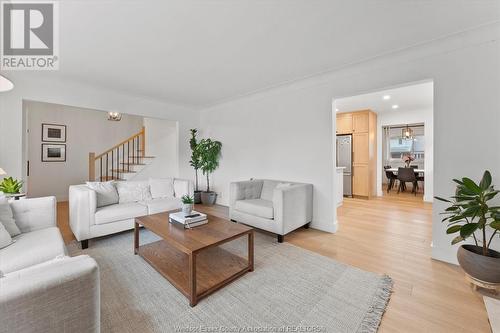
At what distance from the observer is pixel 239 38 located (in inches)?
92.9

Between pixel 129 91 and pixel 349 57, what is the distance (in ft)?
12.8

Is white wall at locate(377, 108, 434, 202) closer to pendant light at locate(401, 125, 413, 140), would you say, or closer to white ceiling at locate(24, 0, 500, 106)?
pendant light at locate(401, 125, 413, 140)

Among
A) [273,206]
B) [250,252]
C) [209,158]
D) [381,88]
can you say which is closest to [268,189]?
[273,206]

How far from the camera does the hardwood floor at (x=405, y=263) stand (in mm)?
1579

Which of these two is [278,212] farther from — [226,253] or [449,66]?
[449,66]

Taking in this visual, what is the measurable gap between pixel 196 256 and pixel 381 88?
303 centimetres

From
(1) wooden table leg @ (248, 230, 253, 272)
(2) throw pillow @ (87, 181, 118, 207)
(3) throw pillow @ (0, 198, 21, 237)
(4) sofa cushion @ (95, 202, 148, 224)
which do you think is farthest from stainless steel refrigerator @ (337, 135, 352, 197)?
(3) throw pillow @ (0, 198, 21, 237)

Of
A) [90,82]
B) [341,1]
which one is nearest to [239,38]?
[341,1]

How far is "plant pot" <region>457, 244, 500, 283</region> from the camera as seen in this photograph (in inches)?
69.7

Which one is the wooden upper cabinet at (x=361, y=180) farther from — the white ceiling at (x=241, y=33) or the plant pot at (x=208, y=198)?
the plant pot at (x=208, y=198)

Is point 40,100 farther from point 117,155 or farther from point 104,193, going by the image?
point 117,155

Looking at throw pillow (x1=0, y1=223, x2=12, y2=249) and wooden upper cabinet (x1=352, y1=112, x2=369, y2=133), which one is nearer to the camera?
throw pillow (x1=0, y1=223, x2=12, y2=249)

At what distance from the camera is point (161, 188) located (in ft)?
12.3

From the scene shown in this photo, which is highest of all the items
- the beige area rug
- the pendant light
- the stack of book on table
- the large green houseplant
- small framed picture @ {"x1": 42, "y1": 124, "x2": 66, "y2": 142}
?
the pendant light
